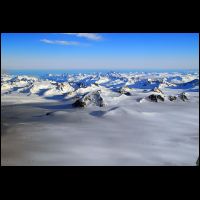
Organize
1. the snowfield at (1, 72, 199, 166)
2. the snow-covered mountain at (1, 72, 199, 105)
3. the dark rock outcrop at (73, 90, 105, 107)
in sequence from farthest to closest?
the snow-covered mountain at (1, 72, 199, 105) → the dark rock outcrop at (73, 90, 105, 107) → the snowfield at (1, 72, 199, 166)

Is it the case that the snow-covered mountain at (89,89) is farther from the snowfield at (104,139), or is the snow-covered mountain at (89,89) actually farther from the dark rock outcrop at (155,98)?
the snowfield at (104,139)

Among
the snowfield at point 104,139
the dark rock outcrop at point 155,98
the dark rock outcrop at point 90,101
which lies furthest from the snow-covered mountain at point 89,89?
the snowfield at point 104,139

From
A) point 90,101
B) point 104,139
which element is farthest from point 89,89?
point 104,139

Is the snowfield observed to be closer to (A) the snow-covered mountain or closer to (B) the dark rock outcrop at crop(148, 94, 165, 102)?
(B) the dark rock outcrop at crop(148, 94, 165, 102)

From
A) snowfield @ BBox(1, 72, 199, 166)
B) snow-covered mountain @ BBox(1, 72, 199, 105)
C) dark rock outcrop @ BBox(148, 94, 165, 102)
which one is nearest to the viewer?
snowfield @ BBox(1, 72, 199, 166)

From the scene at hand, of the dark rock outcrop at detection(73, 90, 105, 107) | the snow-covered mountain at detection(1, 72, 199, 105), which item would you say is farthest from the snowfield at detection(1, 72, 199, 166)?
the snow-covered mountain at detection(1, 72, 199, 105)

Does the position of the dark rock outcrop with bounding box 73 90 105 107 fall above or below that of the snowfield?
above

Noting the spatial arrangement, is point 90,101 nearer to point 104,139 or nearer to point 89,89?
point 104,139

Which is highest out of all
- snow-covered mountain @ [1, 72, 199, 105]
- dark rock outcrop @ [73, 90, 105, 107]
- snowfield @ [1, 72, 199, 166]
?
snow-covered mountain @ [1, 72, 199, 105]

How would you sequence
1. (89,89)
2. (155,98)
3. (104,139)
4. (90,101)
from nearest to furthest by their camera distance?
(104,139)
(90,101)
(155,98)
(89,89)

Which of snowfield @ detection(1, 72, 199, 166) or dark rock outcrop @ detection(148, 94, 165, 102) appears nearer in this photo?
snowfield @ detection(1, 72, 199, 166)
